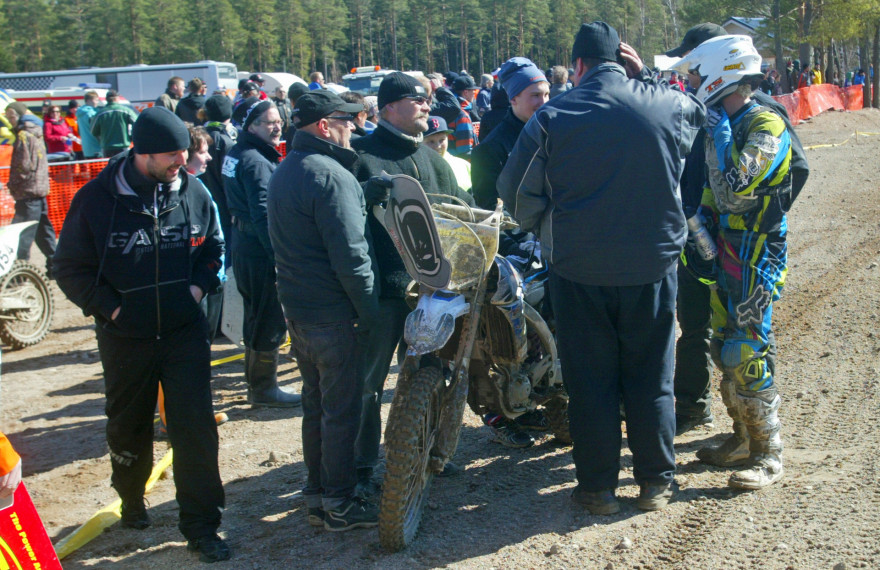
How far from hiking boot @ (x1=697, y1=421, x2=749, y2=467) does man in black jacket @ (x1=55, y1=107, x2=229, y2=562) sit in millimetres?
2681

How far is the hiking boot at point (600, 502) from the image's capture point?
13.4ft

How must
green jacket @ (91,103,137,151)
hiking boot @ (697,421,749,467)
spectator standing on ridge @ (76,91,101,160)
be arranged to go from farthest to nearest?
spectator standing on ridge @ (76,91,101,160)
green jacket @ (91,103,137,151)
hiking boot @ (697,421,749,467)

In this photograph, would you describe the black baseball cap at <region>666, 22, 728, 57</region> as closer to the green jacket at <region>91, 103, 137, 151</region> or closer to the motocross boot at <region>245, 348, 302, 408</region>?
the motocross boot at <region>245, 348, 302, 408</region>

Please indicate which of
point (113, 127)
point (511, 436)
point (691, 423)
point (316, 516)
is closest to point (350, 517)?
point (316, 516)

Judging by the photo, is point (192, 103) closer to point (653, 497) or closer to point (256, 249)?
point (256, 249)

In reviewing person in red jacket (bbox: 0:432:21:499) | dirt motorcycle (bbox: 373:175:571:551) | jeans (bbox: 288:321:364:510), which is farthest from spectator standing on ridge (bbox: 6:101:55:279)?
person in red jacket (bbox: 0:432:21:499)

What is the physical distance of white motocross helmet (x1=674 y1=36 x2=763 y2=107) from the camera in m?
4.30

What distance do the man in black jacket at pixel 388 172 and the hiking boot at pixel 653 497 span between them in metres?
1.45

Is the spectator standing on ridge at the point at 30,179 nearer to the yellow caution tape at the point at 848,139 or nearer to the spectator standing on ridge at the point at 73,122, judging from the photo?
the spectator standing on ridge at the point at 73,122

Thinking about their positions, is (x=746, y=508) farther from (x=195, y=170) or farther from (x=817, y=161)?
(x=817, y=161)

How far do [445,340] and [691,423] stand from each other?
7.37 ft

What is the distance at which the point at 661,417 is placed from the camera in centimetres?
411

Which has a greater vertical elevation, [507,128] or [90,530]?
[507,128]

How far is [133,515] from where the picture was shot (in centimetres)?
444
